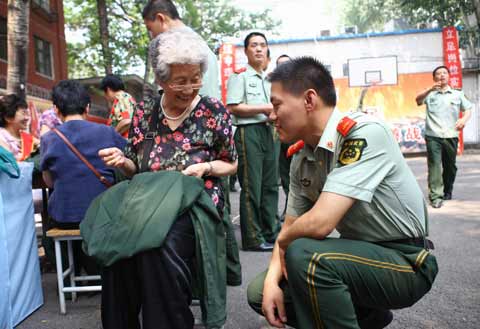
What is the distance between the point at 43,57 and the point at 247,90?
15158 mm

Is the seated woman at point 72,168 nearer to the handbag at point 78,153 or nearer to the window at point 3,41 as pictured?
the handbag at point 78,153

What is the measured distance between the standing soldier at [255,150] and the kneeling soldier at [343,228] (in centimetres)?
213

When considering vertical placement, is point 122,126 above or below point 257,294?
above

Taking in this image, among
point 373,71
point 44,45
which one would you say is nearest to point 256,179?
point 373,71

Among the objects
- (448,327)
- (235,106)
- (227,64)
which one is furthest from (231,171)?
(227,64)

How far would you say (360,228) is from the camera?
1767 mm

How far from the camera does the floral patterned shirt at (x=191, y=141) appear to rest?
7.14ft

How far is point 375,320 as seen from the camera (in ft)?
6.19

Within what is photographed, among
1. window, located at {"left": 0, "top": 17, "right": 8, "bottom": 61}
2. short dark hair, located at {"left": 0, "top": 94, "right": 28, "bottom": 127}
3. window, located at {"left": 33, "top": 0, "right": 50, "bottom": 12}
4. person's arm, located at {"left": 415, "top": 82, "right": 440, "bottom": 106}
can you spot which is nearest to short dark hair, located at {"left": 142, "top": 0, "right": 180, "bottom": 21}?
short dark hair, located at {"left": 0, "top": 94, "right": 28, "bottom": 127}

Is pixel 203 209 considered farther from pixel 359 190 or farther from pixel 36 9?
pixel 36 9

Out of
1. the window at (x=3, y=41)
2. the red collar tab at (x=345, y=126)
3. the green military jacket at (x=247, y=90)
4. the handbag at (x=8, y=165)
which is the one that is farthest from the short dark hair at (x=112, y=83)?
the window at (x=3, y=41)

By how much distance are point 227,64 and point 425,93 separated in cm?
1165

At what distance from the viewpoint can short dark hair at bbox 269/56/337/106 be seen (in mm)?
1771

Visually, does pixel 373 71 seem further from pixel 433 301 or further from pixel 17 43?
pixel 433 301
